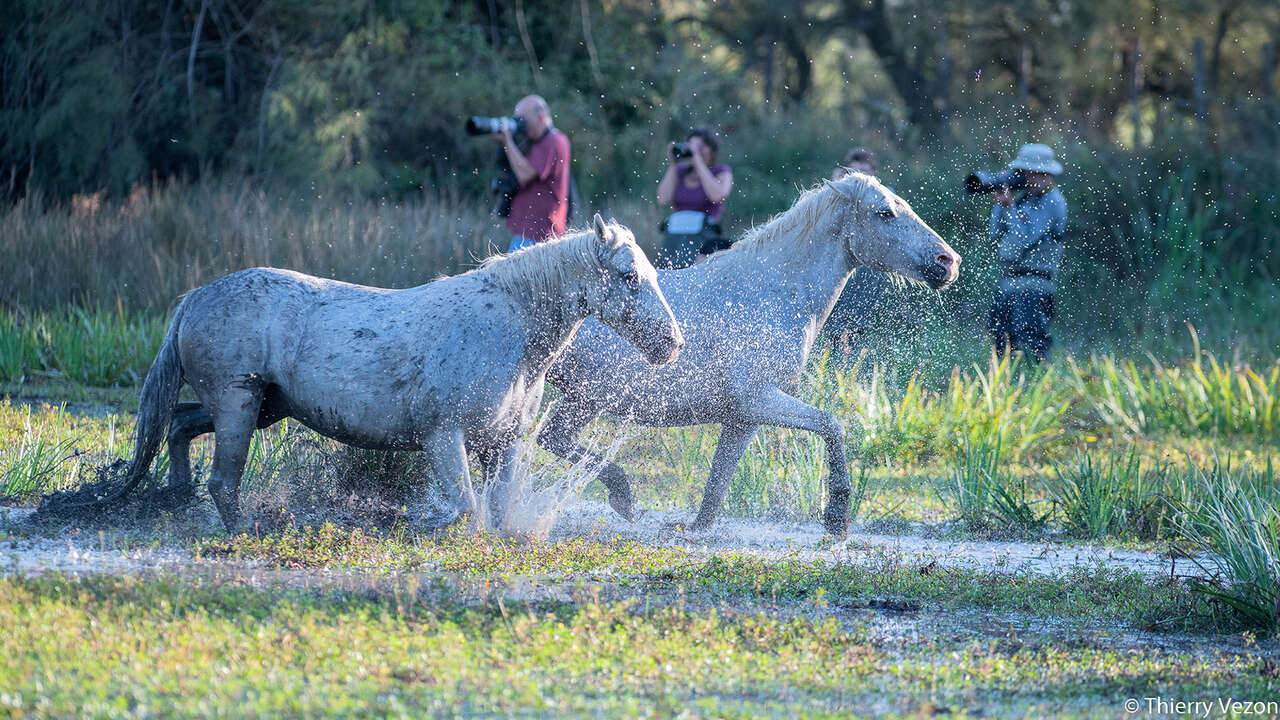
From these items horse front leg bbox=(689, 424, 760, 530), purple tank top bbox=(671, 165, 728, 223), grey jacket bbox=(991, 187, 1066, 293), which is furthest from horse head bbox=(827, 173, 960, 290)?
grey jacket bbox=(991, 187, 1066, 293)

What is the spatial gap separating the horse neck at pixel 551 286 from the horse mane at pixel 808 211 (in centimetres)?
142

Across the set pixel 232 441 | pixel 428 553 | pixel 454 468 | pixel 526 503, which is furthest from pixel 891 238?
pixel 232 441

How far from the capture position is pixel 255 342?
21.9 ft

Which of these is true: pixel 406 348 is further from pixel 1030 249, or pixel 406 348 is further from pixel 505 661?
pixel 1030 249

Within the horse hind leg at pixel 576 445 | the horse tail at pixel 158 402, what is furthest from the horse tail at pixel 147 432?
the horse hind leg at pixel 576 445

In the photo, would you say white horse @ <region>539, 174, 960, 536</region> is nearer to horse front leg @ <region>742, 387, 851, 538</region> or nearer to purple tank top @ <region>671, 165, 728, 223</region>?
horse front leg @ <region>742, 387, 851, 538</region>

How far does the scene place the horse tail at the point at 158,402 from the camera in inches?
273

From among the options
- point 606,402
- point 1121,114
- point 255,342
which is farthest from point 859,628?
point 1121,114

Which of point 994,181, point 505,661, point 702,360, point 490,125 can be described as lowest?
point 505,661

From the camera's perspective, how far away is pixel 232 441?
266 inches

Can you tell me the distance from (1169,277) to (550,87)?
9.79 metres

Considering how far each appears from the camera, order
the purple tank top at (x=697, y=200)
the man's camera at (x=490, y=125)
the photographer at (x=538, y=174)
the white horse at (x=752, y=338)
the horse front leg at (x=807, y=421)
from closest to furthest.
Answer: the horse front leg at (x=807, y=421) → the white horse at (x=752, y=338) → the man's camera at (x=490, y=125) → the photographer at (x=538, y=174) → the purple tank top at (x=697, y=200)

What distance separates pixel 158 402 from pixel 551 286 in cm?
193

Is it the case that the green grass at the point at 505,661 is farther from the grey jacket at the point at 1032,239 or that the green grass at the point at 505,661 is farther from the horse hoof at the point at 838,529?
the grey jacket at the point at 1032,239
